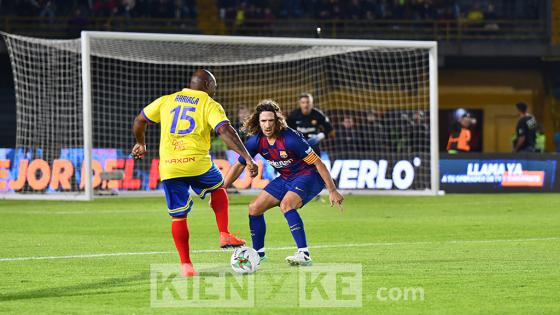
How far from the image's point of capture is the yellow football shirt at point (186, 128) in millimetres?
10227

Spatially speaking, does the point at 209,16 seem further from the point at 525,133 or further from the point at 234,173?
the point at 234,173

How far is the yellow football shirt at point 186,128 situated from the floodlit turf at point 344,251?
101 centimetres

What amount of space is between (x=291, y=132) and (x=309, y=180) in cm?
52

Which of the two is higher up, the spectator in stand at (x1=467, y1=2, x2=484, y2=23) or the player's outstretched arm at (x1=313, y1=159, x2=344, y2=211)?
the spectator in stand at (x1=467, y1=2, x2=484, y2=23)

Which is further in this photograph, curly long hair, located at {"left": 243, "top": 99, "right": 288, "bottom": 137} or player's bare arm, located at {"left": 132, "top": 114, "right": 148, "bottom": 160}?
curly long hair, located at {"left": 243, "top": 99, "right": 288, "bottom": 137}

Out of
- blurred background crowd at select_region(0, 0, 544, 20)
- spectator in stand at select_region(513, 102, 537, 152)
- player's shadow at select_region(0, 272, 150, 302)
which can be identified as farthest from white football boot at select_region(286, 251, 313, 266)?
blurred background crowd at select_region(0, 0, 544, 20)

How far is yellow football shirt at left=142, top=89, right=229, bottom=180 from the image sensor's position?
10.2 metres

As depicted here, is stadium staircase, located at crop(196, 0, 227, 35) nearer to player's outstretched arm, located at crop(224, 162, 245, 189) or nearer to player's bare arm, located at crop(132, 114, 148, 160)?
Answer: player's outstretched arm, located at crop(224, 162, 245, 189)

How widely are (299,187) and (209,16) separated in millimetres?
28628

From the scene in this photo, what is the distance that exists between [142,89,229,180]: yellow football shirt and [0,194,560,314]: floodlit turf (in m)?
1.01

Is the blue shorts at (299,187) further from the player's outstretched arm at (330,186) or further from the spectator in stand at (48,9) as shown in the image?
the spectator in stand at (48,9)

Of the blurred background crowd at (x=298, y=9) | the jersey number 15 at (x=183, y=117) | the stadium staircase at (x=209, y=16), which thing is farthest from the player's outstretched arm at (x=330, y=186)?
the stadium staircase at (x=209, y=16)

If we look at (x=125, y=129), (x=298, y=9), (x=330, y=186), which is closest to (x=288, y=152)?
(x=330, y=186)

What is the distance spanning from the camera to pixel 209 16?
3909 centimetres
